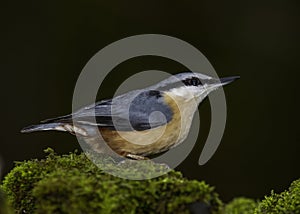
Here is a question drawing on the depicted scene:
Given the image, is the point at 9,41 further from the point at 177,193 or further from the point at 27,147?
the point at 177,193

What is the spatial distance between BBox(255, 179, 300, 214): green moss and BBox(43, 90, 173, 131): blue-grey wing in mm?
677

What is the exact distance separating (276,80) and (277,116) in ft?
1.38

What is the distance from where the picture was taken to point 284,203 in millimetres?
2467

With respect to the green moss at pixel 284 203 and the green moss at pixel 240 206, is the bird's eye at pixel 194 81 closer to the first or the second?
the green moss at pixel 284 203

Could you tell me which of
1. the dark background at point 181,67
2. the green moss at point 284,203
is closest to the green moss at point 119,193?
the green moss at point 284,203

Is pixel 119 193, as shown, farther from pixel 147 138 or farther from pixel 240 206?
pixel 147 138

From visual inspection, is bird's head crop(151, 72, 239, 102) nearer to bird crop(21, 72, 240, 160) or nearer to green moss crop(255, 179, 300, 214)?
bird crop(21, 72, 240, 160)

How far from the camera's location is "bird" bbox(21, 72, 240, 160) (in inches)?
112

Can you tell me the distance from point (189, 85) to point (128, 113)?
431mm

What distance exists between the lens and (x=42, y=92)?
20.8 feet

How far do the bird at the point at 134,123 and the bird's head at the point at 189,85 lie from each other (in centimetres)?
3

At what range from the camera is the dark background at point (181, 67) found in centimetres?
618

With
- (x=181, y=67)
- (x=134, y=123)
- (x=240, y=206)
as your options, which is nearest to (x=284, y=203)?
(x=240, y=206)

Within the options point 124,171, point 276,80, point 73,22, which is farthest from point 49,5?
point 124,171
